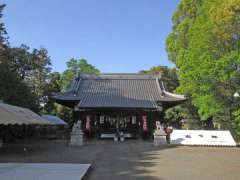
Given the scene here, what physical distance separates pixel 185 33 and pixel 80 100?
11849 millimetres

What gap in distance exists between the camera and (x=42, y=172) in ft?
26.7

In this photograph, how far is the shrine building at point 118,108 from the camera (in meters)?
21.4

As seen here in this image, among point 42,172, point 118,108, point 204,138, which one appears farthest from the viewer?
point 118,108

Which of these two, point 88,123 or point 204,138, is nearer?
point 204,138

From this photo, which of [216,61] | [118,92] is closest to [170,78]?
[118,92]

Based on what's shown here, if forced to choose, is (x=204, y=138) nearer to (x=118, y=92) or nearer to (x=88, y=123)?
(x=88, y=123)

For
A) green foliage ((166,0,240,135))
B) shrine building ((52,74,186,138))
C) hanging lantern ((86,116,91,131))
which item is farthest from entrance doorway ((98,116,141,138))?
green foliage ((166,0,240,135))

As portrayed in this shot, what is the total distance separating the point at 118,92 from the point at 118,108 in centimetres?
317

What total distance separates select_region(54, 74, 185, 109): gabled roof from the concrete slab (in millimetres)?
12007

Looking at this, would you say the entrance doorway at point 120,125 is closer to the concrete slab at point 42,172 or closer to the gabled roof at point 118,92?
the gabled roof at point 118,92

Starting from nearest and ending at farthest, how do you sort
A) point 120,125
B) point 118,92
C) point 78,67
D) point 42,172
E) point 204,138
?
point 42,172 → point 204,138 → point 120,125 → point 118,92 → point 78,67

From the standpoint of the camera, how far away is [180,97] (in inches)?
863

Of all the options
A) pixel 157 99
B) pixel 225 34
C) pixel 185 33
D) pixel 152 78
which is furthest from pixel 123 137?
pixel 185 33

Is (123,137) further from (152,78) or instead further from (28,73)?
(28,73)
